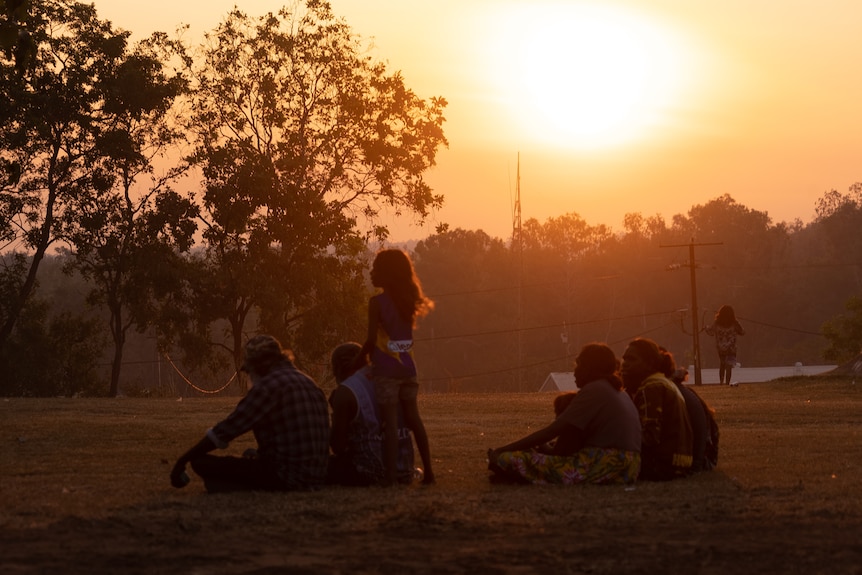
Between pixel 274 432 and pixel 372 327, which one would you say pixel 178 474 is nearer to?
pixel 274 432

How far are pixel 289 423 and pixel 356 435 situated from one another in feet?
2.87

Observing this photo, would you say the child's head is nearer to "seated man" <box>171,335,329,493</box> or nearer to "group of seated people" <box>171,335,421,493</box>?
"group of seated people" <box>171,335,421,493</box>

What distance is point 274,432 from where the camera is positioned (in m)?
9.28

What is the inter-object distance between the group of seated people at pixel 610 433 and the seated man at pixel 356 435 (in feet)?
3.01

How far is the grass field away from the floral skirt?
0.23 meters

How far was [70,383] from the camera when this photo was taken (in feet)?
149

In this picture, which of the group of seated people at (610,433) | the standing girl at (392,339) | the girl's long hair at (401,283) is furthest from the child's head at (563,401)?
the girl's long hair at (401,283)

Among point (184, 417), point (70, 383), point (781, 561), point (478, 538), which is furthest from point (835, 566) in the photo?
point (70, 383)

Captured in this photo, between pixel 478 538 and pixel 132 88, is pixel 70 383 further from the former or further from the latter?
pixel 478 538

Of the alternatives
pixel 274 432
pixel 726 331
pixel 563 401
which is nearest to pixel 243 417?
pixel 274 432

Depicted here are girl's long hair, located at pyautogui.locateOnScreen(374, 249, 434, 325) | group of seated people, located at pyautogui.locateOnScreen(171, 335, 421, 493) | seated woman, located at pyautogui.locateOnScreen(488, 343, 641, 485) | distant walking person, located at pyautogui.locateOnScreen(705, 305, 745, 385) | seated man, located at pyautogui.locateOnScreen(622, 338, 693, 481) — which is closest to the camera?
group of seated people, located at pyautogui.locateOnScreen(171, 335, 421, 493)

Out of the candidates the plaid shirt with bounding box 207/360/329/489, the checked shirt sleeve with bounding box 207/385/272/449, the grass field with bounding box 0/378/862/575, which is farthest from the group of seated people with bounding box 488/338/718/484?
the checked shirt sleeve with bounding box 207/385/272/449

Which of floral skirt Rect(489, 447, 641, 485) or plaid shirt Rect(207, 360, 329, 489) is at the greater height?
plaid shirt Rect(207, 360, 329, 489)

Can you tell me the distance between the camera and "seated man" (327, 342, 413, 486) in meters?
9.85
